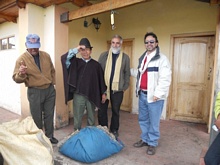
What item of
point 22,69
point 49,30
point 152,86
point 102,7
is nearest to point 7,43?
point 49,30

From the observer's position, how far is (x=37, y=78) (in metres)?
2.21

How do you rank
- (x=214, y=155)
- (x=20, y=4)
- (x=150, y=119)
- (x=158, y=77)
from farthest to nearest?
(x=20, y=4) → (x=150, y=119) → (x=158, y=77) → (x=214, y=155)

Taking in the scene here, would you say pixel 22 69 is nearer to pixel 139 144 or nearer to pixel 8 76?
pixel 139 144

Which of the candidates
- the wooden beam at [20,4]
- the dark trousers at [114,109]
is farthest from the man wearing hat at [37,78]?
the wooden beam at [20,4]

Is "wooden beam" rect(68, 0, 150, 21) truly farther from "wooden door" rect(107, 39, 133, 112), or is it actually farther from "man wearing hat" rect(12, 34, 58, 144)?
"wooden door" rect(107, 39, 133, 112)

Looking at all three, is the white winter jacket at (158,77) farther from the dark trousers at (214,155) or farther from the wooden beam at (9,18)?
the wooden beam at (9,18)

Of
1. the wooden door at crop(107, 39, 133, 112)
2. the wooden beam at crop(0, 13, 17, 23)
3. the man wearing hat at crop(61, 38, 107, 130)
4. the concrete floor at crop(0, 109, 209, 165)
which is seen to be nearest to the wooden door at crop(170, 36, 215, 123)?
the concrete floor at crop(0, 109, 209, 165)

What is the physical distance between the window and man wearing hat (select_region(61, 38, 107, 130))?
2.56m

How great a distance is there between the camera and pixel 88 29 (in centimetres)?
400

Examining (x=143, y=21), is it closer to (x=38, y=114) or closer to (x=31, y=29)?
(x=31, y=29)

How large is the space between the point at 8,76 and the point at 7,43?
0.81m

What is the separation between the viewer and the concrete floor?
213 centimetres

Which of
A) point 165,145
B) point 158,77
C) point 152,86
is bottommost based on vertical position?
point 165,145

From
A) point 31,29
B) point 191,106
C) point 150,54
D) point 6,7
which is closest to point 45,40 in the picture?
point 31,29
